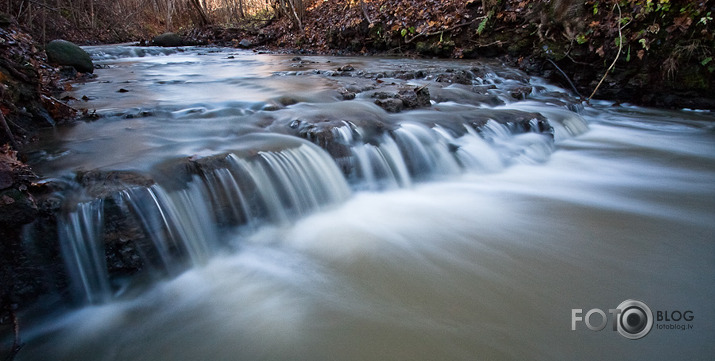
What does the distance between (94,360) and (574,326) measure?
2.45 m

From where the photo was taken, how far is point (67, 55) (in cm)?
719

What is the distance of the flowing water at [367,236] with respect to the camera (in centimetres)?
197

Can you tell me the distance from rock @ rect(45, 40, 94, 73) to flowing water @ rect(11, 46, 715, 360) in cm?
302

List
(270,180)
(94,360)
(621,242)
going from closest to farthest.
Answer: (94,360) → (621,242) → (270,180)

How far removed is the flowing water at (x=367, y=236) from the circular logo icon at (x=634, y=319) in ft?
0.17

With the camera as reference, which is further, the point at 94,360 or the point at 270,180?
the point at 270,180

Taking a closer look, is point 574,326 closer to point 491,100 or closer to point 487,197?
point 487,197

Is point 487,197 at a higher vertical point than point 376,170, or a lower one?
lower

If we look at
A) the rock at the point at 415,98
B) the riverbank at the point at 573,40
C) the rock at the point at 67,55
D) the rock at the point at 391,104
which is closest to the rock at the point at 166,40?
the riverbank at the point at 573,40

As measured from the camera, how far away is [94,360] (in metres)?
1.87

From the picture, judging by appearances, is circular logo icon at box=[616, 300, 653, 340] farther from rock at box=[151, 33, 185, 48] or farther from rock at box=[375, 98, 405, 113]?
rock at box=[151, 33, 185, 48]

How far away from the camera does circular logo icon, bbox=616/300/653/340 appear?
6.29ft

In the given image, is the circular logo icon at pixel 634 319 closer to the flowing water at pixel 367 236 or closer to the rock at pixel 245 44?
the flowing water at pixel 367 236

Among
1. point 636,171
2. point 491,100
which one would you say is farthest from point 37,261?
point 491,100
